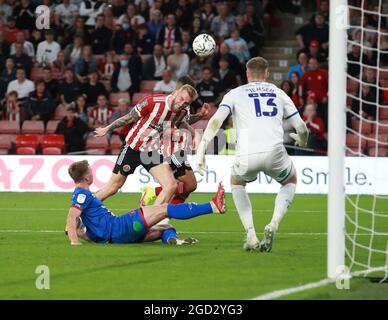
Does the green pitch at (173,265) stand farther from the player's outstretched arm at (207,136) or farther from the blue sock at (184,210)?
the player's outstretched arm at (207,136)

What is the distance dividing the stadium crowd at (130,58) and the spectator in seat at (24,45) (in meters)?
0.03

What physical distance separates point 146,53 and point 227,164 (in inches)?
209

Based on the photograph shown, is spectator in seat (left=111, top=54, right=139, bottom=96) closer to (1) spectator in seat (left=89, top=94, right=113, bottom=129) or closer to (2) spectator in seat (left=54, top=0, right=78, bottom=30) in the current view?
(1) spectator in seat (left=89, top=94, right=113, bottom=129)

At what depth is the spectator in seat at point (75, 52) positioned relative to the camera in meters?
23.1

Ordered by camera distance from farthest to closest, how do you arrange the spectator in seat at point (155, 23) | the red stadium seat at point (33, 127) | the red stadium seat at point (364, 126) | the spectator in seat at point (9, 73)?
the spectator in seat at point (155, 23) < the spectator in seat at point (9, 73) < the red stadium seat at point (33, 127) < the red stadium seat at point (364, 126)

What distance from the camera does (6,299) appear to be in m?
7.54

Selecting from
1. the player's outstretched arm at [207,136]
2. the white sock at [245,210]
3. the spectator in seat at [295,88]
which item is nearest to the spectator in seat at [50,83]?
the spectator in seat at [295,88]

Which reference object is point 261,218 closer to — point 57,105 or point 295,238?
point 295,238

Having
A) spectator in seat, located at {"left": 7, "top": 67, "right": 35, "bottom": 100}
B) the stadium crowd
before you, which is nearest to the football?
the stadium crowd

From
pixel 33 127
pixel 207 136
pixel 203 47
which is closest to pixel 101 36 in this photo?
pixel 33 127

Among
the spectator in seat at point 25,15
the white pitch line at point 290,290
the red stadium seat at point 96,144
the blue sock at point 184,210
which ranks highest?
the spectator in seat at point 25,15

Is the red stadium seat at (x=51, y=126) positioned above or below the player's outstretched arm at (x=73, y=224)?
above

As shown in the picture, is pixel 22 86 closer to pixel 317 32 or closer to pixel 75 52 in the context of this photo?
pixel 75 52

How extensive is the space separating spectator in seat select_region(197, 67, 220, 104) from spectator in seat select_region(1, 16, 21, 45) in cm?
536
